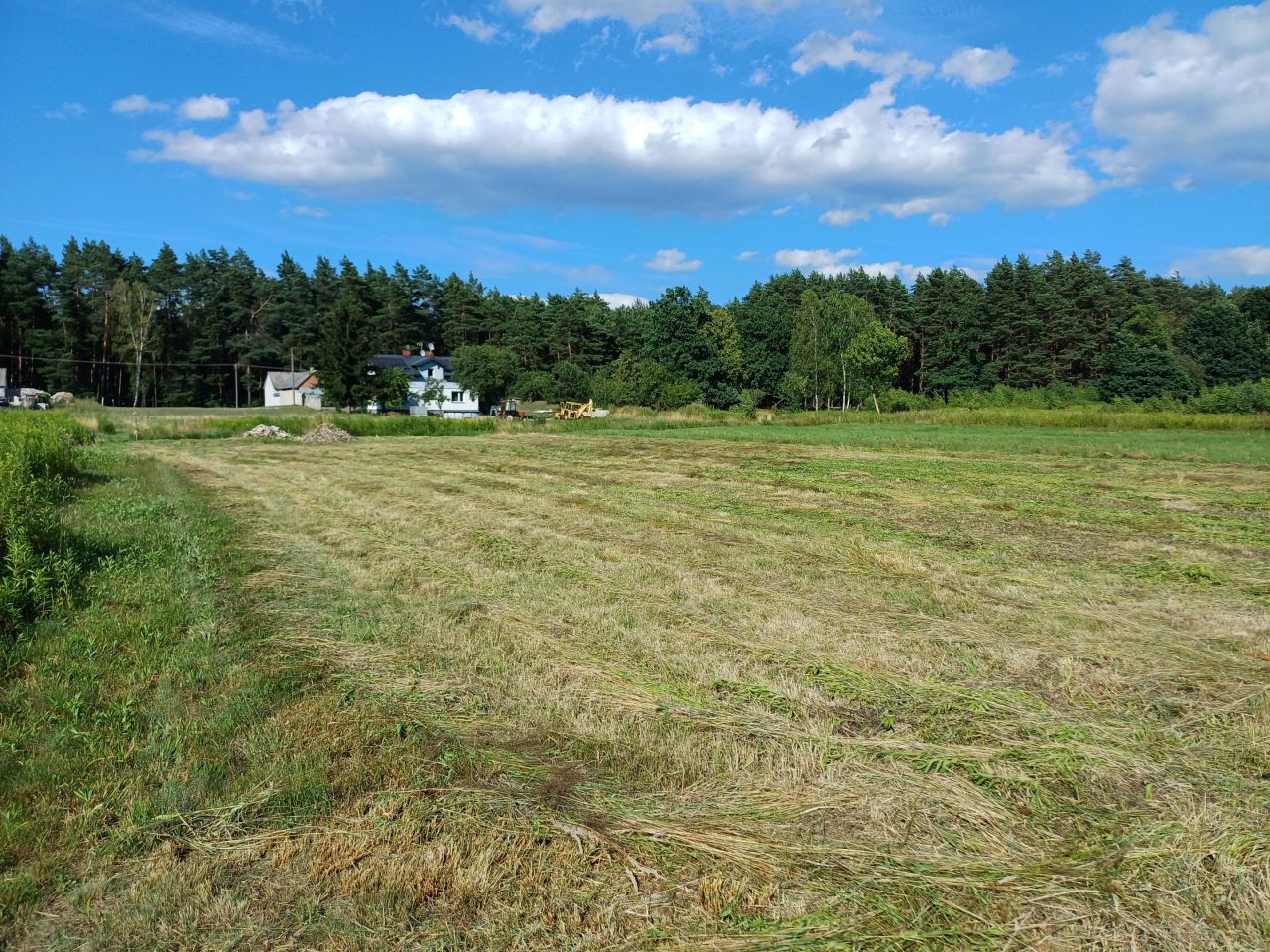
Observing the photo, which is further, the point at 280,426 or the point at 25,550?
the point at 280,426

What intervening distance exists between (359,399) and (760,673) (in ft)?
206

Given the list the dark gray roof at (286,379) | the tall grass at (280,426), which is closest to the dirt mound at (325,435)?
the tall grass at (280,426)

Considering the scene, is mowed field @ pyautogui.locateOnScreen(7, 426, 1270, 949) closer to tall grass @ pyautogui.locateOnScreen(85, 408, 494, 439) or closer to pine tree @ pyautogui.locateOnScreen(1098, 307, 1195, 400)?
tall grass @ pyautogui.locateOnScreen(85, 408, 494, 439)

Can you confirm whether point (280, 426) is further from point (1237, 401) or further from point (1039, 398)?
point (1237, 401)

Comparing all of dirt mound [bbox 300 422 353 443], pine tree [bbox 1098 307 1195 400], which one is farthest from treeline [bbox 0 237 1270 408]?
dirt mound [bbox 300 422 353 443]

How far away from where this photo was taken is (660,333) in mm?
78750

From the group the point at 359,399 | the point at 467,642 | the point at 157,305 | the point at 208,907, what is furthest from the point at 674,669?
the point at 157,305

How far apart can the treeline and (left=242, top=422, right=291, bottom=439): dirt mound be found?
26.1 meters

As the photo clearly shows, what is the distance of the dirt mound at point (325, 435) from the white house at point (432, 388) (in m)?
30.0

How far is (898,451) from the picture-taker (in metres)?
26.8

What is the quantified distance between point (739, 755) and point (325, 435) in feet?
114

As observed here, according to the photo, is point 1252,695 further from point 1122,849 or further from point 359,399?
point 359,399

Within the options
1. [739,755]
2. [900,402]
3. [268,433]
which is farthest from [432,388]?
[739,755]

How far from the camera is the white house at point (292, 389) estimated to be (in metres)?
77.8
